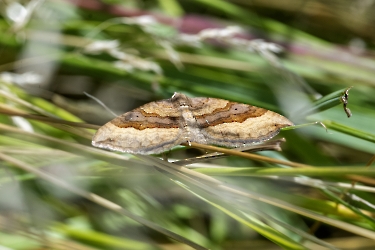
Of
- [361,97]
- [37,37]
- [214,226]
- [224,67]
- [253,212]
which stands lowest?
[253,212]

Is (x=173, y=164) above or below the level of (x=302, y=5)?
below

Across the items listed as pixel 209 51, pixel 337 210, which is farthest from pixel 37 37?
pixel 337 210

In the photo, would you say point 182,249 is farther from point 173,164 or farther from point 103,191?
point 173,164

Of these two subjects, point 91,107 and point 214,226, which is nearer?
point 214,226
